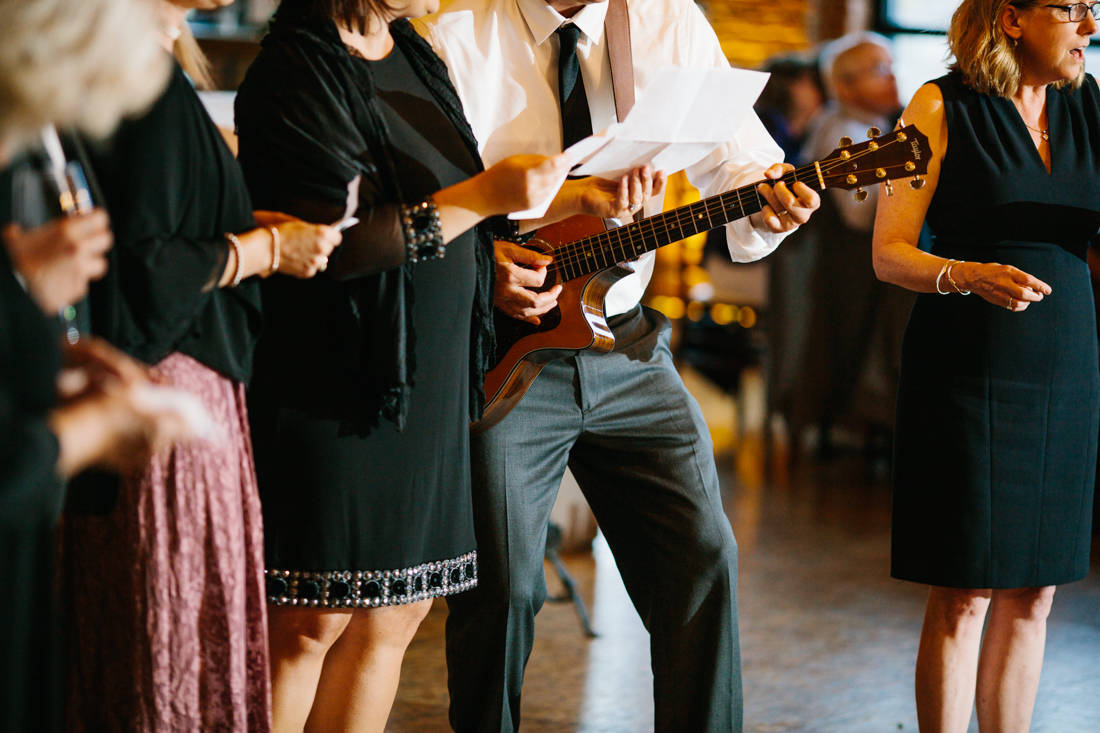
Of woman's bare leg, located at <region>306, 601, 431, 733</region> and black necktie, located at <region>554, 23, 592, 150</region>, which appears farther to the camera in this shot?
black necktie, located at <region>554, 23, 592, 150</region>

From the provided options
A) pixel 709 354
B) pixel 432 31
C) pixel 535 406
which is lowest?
pixel 709 354

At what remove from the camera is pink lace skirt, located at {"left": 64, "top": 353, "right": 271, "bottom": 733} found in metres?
1.40

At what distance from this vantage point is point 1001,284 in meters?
1.97

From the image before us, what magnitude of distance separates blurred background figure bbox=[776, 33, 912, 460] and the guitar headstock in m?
3.64

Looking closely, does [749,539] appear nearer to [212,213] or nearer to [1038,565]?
[1038,565]

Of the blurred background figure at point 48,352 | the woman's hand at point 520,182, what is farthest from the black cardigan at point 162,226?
the woman's hand at point 520,182

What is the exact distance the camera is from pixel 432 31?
6.95ft

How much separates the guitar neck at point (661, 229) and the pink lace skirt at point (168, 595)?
2.75 ft

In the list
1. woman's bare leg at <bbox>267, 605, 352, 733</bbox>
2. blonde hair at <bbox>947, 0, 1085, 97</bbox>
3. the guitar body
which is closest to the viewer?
woman's bare leg at <bbox>267, 605, 352, 733</bbox>

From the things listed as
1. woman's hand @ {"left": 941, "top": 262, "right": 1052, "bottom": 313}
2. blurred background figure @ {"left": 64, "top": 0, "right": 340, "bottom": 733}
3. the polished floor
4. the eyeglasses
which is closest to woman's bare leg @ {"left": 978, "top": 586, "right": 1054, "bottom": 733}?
the polished floor

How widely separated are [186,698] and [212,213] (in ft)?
2.13

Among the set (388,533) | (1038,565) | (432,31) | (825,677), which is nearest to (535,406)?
(388,533)

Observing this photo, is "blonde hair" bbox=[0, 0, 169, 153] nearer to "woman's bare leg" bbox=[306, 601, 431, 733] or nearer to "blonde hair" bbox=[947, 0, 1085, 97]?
"woman's bare leg" bbox=[306, 601, 431, 733]

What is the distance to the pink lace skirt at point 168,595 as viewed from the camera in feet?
4.59
